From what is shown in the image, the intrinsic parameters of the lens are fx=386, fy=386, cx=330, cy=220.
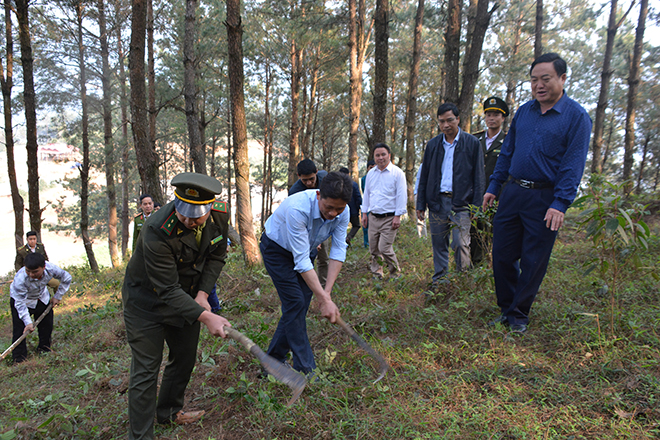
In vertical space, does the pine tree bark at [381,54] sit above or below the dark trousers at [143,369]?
above

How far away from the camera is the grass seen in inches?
95.3

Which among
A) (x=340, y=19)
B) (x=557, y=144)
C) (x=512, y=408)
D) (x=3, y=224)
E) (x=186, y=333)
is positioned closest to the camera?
(x=512, y=408)

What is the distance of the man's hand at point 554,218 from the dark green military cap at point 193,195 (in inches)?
98.4

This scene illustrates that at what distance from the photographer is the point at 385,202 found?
5371mm

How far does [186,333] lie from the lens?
290 centimetres

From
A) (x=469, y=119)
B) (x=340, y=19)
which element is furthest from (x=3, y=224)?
(x=469, y=119)

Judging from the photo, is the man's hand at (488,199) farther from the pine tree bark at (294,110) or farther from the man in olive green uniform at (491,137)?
the pine tree bark at (294,110)

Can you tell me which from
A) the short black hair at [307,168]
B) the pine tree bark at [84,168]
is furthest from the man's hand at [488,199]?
the pine tree bark at [84,168]

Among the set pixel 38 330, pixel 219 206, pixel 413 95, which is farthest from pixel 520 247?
pixel 413 95

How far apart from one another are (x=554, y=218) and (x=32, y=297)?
23.3 feet

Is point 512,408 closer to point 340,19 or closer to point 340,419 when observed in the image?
point 340,419

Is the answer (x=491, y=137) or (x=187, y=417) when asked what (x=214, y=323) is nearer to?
(x=187, y=417)

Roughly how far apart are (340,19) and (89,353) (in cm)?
1054

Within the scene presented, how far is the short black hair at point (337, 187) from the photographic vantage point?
2.62m
